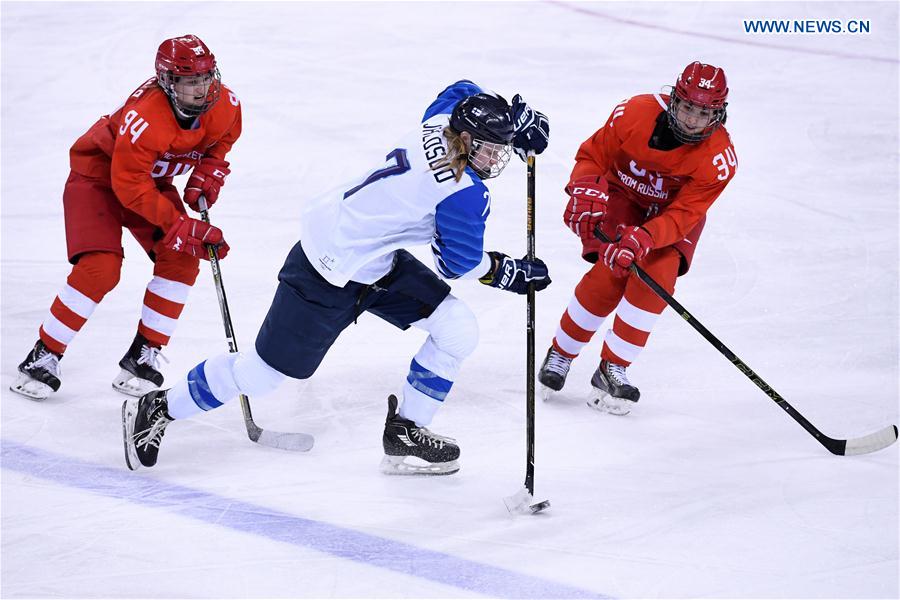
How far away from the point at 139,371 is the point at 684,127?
186 centimetres

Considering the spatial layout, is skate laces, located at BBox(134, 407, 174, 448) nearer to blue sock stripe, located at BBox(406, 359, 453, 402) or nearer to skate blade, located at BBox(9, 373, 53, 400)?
skate blade, located at BBox(9, 373, 53, 400)

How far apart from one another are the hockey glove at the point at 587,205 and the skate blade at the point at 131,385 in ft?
4.71

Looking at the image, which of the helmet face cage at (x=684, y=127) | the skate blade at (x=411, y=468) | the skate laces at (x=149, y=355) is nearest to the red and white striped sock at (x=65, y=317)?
the skate laces at (x=149, y=355)

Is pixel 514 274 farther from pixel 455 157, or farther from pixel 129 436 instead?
pixel 129 436

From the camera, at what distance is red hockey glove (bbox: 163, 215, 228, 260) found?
3.17 metres

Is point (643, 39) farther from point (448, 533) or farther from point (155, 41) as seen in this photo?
point (448, 533)

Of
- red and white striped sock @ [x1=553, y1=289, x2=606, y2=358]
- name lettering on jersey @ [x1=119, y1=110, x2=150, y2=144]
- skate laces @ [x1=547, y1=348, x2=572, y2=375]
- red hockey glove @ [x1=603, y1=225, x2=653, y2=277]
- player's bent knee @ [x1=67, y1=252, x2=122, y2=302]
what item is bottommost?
skate laces @ [x1=547, y1=348, x2=572, y2=375]

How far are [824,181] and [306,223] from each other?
307cm

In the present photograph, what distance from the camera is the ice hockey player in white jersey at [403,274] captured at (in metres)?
2.57

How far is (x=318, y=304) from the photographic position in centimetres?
277

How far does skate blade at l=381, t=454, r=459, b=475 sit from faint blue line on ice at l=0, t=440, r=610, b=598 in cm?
33

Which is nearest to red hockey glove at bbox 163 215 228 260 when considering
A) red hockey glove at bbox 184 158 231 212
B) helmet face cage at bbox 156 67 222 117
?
red hockey glove at bbox 184 158 231 212

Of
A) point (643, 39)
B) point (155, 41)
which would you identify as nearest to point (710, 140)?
point (643, 39)

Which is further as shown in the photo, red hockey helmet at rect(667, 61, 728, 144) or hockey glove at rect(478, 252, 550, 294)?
red hockey helmet at rect(667, 61, 728, 144)
